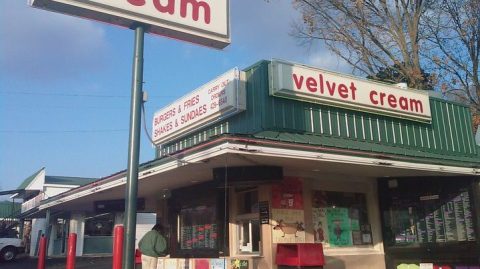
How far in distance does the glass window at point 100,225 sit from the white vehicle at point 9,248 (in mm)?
4227

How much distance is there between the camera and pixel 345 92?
10.8 meters

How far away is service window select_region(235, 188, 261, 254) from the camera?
9.90 m

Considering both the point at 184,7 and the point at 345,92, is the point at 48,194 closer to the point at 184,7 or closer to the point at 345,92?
the point at 345,92

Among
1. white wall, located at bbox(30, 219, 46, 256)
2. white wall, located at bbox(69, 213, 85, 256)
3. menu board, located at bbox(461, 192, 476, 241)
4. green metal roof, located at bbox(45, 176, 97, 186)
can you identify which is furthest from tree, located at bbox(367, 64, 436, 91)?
white wall, located at bbox(30, 219, 46, 256)

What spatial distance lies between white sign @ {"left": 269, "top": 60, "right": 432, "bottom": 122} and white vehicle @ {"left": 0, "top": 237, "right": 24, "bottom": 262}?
22.4 metres

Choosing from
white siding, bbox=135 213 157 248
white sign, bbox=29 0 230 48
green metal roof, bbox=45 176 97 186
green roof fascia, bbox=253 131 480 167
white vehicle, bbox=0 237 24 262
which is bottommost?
white vehicle, bbox=0 237 24 262

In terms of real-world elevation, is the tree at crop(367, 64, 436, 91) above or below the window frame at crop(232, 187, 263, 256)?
above

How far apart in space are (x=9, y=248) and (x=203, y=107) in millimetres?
20423

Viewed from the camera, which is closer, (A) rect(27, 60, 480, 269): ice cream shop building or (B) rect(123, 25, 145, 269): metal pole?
(B) rect(123, 25, 145, 269): metal pole

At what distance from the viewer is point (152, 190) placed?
12500 millimetres

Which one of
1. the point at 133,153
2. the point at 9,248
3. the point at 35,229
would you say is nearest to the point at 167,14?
the point at 133,153

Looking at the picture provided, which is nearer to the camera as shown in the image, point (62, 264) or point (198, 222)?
point (198, 222)

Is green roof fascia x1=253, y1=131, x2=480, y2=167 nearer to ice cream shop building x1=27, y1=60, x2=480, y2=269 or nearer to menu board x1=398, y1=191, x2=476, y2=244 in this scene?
ice cream shop building x1=27, y1=60, x2=480, y2=269

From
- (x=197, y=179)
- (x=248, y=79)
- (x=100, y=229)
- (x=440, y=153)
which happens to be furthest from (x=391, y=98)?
(x=100, y=229)
